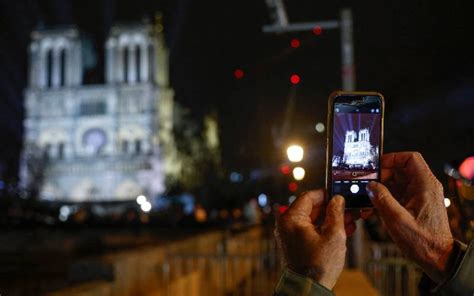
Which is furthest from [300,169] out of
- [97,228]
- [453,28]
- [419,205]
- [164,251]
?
[97,228]

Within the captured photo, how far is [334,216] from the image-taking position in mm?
Answer: 2107

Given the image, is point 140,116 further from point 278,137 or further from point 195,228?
point 278,137

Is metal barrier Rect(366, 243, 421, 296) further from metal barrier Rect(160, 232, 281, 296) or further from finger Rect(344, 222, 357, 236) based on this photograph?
finger Rect(344, 222, 357, 236)

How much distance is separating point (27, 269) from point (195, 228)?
15950 millimetres

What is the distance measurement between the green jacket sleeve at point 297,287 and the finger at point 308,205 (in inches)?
8.5

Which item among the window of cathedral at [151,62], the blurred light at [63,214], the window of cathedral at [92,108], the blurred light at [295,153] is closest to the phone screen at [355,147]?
the blurred light at [295,153]

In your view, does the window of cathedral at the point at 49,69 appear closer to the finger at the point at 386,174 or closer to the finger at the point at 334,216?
the finger at the point at 386,174

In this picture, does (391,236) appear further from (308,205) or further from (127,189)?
(127,189)

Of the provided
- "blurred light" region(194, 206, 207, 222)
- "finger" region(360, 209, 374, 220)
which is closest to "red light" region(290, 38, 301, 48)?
"finger" region(360, 209, 374, 220)

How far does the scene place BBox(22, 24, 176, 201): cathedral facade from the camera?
4154 inches

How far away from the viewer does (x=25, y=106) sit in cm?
11012

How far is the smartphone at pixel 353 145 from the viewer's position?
7.88 ft

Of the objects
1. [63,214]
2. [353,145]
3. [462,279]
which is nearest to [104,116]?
A: [63,214]

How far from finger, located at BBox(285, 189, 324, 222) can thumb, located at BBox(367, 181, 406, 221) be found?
164 mm
